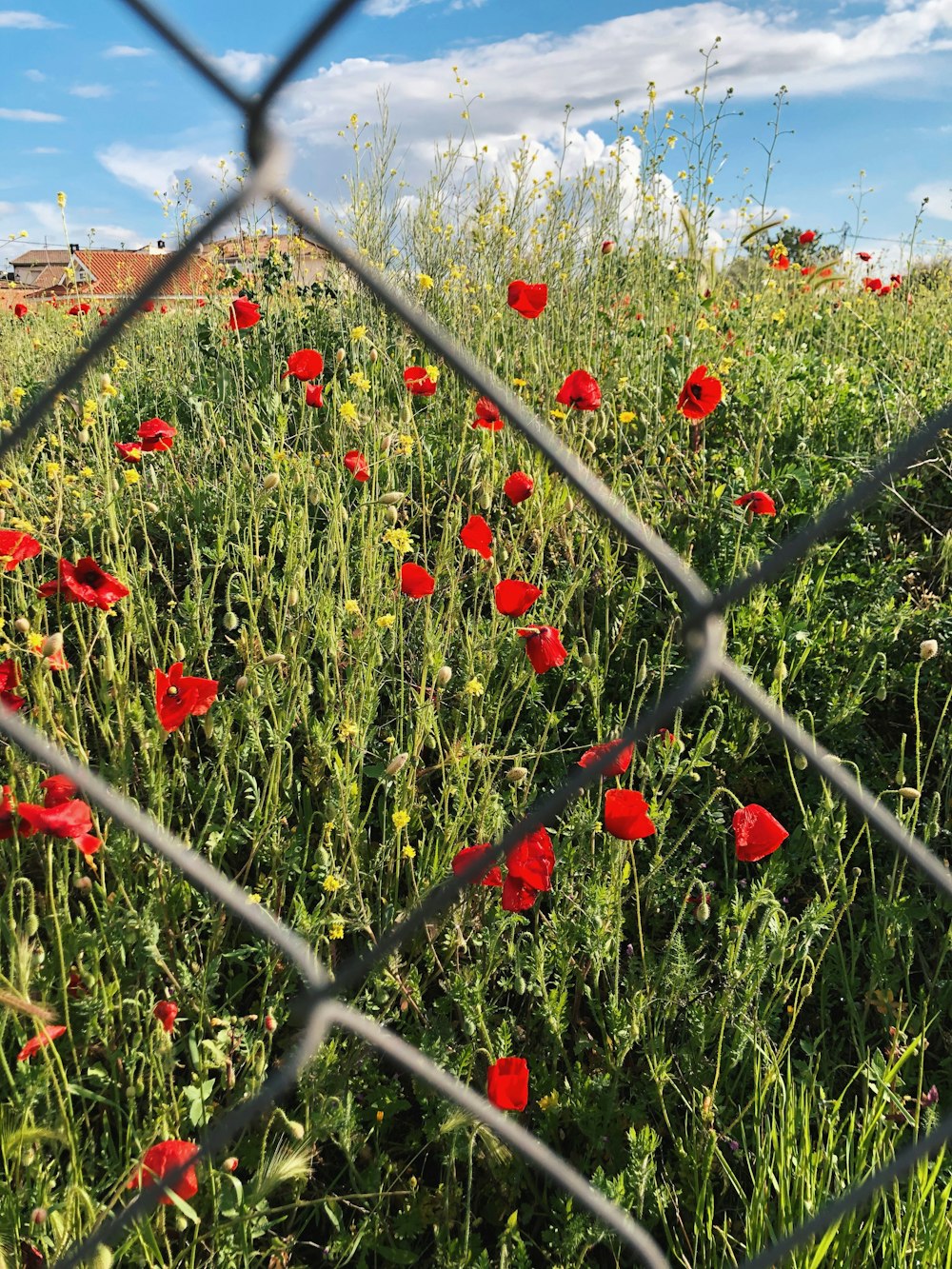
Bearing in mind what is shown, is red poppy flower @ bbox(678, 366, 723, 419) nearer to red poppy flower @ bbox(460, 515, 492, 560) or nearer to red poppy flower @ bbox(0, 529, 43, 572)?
red poppy flower @ bbox(460, 515, 492, 560)

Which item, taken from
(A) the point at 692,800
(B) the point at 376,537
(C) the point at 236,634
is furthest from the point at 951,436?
(C) the point at 236,634

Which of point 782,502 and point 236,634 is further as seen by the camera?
point 782,502

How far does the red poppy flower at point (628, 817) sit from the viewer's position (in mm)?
1128

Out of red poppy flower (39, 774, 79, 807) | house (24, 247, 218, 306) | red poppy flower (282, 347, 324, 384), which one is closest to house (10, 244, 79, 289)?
house (24, 247, 218, 306)

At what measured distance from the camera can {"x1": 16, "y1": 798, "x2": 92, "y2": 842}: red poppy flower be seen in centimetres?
103

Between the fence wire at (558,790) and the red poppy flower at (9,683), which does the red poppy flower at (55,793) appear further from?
the fence wire at (558,790)

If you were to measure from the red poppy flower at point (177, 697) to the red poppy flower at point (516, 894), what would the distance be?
47 centimetres

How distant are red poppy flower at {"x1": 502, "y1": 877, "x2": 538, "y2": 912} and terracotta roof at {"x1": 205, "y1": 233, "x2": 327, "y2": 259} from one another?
286cm

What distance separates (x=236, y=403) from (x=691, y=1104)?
2.25 metres

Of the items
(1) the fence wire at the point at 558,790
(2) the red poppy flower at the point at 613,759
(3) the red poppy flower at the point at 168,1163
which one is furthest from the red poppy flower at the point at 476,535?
(1) the fence wire at the point at 558,790

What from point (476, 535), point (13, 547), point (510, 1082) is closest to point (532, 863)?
point (510, 1082)

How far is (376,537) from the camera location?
1.94m

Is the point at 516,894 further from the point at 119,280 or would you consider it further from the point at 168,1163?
the point at 119,280

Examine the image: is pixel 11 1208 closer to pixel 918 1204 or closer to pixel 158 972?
pixel 158 972
